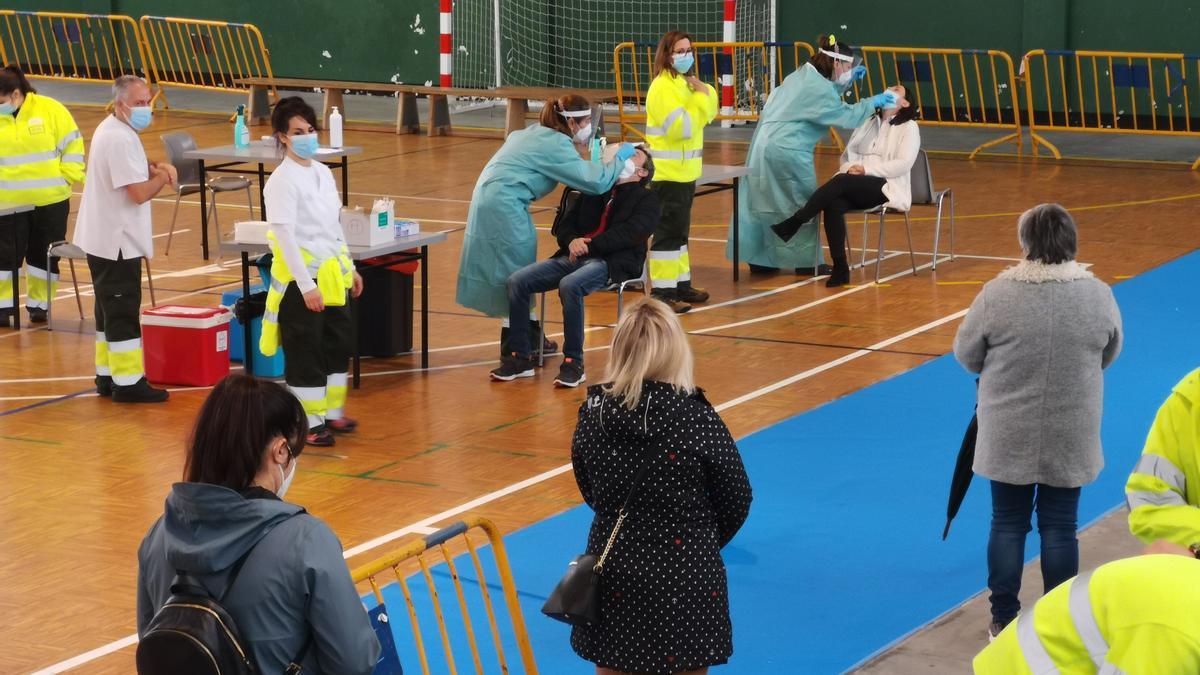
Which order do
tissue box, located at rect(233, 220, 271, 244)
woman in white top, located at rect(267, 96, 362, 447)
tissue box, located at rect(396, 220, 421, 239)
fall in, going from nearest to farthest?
woman in white top, located at rect(267, 96, 362, 447) < tissue box, located at rect(233, 220, 271, 244) < tissue box, located at rect(396, 220, 421, 239)

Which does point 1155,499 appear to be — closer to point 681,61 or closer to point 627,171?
point 627,171

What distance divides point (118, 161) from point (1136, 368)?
5915mm

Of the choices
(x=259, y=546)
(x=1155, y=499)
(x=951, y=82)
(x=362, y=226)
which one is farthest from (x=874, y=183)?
(x=951, y=82)

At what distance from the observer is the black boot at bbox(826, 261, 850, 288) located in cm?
1209

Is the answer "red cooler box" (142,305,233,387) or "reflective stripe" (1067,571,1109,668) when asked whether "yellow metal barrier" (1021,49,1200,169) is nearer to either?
"red cooler box" (142,305,233,387)

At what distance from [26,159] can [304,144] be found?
3.38 meters

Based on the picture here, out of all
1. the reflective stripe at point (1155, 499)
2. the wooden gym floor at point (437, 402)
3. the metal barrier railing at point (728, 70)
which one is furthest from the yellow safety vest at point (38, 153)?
the metal barrier railing at point (728, 70)

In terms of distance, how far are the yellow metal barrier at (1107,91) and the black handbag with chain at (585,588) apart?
51.5 feet

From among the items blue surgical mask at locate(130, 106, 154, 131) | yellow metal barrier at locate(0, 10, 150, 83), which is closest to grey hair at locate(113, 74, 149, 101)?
blue surgical mask at locate(130, 106, 154, 131)

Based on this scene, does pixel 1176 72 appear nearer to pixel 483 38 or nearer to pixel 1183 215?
pixel 1183 215

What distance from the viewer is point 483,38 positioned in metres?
23.5

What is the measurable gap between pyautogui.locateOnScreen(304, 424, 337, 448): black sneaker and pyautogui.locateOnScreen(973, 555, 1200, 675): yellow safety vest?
609 cm

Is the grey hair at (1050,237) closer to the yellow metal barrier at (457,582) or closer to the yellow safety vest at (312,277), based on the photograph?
the yellow metal barrier at (457,582)

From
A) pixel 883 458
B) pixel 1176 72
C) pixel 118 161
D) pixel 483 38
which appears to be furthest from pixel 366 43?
pixel 883 458
